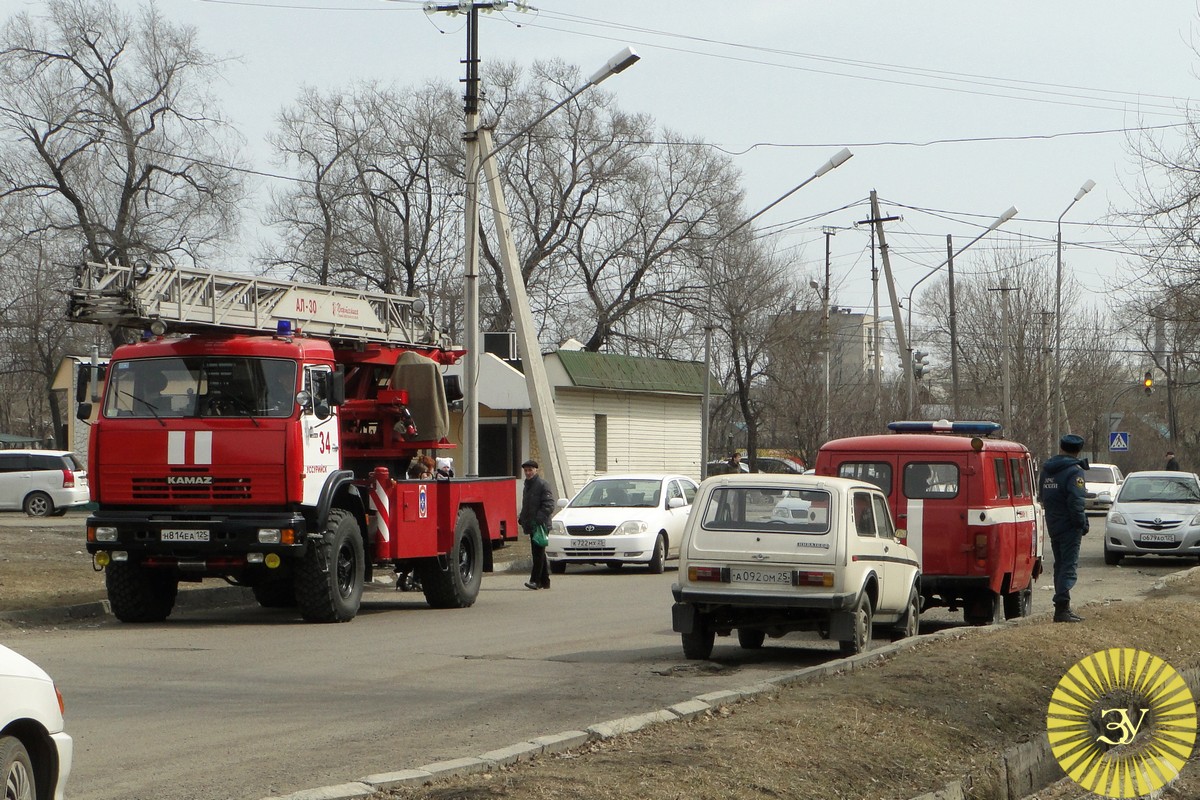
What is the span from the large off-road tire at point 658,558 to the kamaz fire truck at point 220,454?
8319 mm

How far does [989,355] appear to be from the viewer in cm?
5919

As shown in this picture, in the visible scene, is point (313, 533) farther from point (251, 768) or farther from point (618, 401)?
point (618, 401)

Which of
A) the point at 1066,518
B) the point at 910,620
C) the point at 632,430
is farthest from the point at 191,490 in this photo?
the point at 632,430

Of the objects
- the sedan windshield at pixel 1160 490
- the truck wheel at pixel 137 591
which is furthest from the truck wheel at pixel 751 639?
the sedan windshield at pixel 1160 490

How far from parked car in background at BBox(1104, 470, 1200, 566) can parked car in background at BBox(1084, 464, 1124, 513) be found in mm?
20542

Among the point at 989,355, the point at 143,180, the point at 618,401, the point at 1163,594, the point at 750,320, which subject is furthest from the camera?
the point at 989,355

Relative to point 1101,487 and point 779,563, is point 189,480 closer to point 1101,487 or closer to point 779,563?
point 779,563

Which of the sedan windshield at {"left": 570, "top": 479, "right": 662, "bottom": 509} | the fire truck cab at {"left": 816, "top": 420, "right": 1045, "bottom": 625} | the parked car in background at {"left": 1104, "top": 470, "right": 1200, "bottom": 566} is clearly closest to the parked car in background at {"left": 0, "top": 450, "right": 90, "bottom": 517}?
the sedan windshield at {"left": 570, "top": 479, "right": 662, "bottom": 509}

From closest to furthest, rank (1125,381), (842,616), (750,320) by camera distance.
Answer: (842,616) → (750,320) → (1125,381)

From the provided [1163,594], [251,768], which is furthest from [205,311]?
[1163,594]

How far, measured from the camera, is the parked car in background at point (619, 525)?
79.8 feet

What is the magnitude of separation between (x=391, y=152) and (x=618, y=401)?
778 inches

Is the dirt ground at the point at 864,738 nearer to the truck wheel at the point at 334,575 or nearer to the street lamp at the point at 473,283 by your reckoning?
the truck wheel at the point at 334,575

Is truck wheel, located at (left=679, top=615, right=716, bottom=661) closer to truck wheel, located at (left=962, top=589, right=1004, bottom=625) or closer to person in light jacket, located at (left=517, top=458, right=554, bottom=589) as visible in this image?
truck wheel, located at (left=962, top=589, right=1004, bottom=625)
